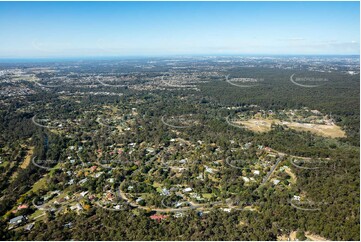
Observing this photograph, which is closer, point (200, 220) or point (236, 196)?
point (200, 220)

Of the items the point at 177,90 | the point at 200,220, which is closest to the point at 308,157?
the point at 200,220

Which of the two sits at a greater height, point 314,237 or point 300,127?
point 300,127

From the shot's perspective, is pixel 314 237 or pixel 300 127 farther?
pixel 300 127

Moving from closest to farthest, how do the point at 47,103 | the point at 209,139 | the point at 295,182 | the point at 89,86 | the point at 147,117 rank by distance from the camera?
the point at 295,182
the point at 209,139
the point at 147,117
the point at 47,103
the point at 89,86

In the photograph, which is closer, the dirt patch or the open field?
the dirt patch

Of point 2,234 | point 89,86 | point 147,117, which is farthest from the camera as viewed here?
point 89,86

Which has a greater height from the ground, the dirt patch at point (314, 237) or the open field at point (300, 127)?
the open field at point (300, 127)

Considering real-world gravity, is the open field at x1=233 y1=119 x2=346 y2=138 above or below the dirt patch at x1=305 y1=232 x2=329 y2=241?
above

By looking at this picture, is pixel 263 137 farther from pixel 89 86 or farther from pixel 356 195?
pixel 89 86

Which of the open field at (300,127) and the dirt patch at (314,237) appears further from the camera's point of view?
the open field at (300,127)

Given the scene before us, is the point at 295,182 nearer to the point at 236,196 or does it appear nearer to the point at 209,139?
the point at 236,196
